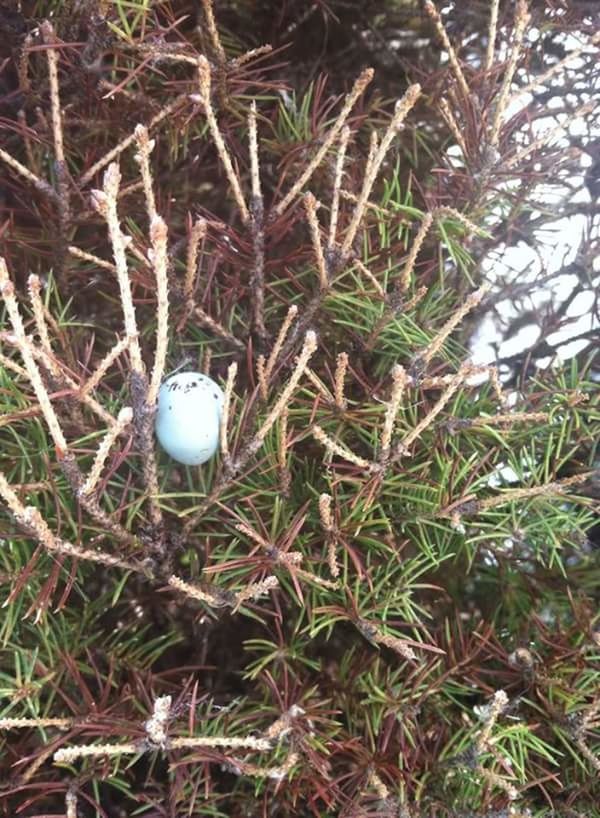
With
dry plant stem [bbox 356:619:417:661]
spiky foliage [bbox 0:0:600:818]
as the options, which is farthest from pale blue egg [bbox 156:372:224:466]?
dry plant stem [bbox 356:619:417:661]

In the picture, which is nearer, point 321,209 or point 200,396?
point 200,396

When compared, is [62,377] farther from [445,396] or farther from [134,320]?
[445,396]

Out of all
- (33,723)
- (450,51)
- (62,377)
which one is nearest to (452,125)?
(450,51)

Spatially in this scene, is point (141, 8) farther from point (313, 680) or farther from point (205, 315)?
point (313, 680)

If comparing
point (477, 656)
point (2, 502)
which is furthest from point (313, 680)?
point (2, 502)

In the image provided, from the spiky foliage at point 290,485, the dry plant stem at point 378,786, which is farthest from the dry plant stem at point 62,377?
the dry plant stem at point 378,786

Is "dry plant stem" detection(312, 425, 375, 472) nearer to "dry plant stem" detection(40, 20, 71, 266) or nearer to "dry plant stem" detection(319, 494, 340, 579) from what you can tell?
"dry plant stem" detection(319, 494, 340, 579)
